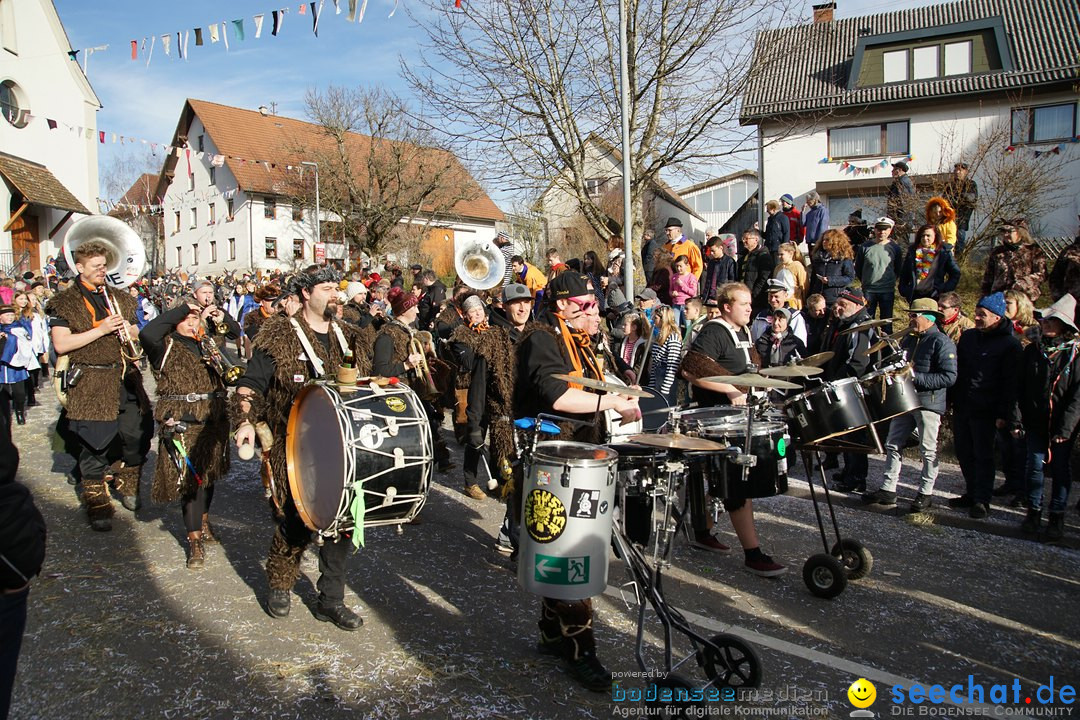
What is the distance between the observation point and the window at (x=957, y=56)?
26.2m

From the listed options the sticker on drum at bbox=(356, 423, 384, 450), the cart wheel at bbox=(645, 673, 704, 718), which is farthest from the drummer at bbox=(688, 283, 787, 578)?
the sticker on drum at bbox=(356, 423, 384, 450)

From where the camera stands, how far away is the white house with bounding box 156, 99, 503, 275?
43062mm

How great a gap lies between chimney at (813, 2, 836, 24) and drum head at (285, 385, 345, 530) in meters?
30.9

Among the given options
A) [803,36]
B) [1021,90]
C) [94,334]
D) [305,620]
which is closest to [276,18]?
[94,334]

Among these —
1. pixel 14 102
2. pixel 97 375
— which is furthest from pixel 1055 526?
pixel 14 102

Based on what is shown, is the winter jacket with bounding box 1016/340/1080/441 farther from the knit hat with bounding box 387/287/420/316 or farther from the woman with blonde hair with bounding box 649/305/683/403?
the knit hat with bounding box 387/287/420/316

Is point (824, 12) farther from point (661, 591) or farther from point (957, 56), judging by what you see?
point (661, 591)

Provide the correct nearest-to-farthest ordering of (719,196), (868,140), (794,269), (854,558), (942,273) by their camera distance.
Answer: (854,558) < (942,273) < (794,269) < (868,140) < (719,196)

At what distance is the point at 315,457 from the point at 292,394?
64 cm

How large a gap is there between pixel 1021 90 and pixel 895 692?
2682 cm

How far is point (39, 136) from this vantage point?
89.6 feet

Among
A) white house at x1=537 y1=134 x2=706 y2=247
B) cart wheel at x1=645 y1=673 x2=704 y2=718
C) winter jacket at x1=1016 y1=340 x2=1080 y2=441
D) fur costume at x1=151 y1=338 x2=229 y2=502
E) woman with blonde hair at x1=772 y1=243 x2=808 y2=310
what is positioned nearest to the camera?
cart wheel at x1=645 y1=673 x2=704 y2=718

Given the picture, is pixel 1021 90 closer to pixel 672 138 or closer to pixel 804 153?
pixel 804 153

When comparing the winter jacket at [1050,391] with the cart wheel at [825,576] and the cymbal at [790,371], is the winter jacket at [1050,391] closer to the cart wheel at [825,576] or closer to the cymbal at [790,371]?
the cart wheel at [825,576]
